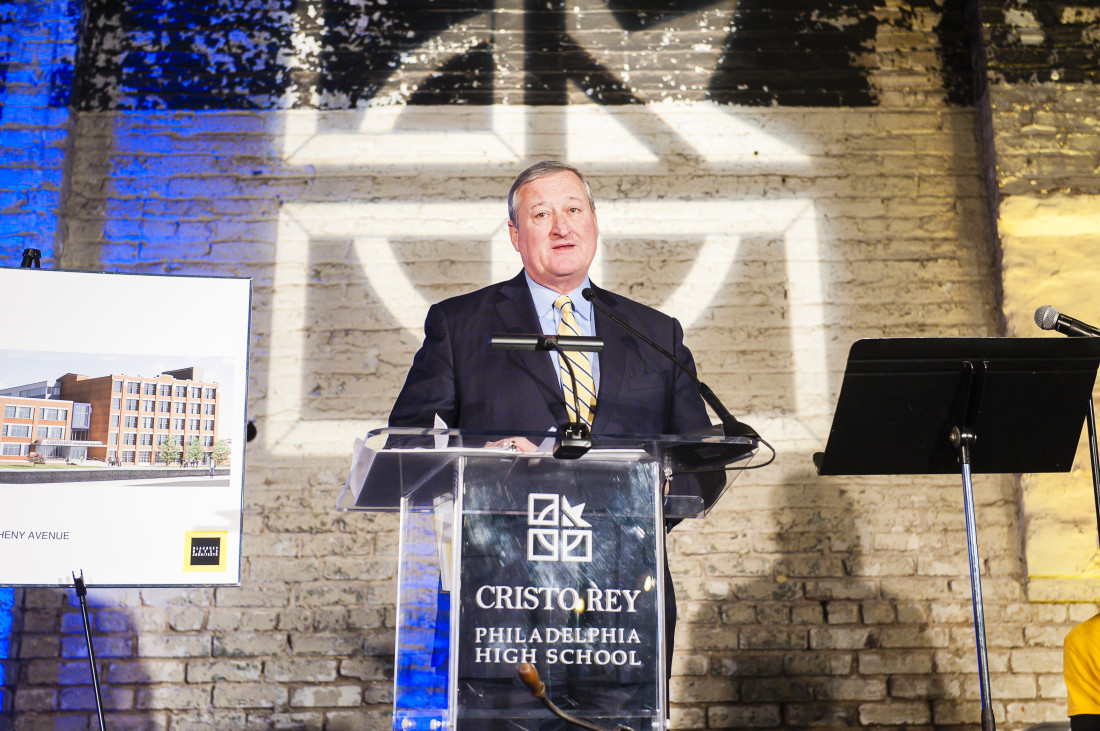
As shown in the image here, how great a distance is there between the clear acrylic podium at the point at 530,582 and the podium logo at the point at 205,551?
102 cm

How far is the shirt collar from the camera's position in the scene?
236 cm

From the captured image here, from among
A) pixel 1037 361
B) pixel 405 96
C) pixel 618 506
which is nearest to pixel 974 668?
pixel 1037 361

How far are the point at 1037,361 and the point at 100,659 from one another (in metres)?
2.92

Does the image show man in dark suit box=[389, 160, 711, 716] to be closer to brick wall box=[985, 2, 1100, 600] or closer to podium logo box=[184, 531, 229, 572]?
podium logo box=[184, 531, 229, 572]

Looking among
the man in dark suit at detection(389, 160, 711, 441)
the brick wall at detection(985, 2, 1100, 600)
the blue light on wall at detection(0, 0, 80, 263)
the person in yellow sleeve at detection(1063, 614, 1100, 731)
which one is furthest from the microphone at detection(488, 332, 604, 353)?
the blue light on wall at detection(0, 0, 80, 263)

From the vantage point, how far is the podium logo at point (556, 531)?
1460 millimetres

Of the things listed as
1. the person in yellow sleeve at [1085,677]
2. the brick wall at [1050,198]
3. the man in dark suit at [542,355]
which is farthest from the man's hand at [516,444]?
the brick wall at [1050,198]

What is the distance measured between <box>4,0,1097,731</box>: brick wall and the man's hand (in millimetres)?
1800

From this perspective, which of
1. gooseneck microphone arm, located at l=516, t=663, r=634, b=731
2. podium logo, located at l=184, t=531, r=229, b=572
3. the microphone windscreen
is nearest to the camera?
gooseneck microphone arm, located at l=516, t=663, r=634, b=731

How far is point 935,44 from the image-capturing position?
3.63 metres

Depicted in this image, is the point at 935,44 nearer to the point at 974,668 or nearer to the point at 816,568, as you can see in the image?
the point at 816,568

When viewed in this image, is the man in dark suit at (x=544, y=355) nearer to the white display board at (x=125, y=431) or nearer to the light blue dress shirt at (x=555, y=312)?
the light blue dress shirt at (x=555, y=312)

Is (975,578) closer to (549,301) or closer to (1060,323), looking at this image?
(1060,323)

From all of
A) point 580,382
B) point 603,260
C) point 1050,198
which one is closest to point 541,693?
point 580,382
